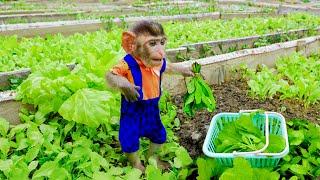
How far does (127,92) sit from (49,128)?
83cm

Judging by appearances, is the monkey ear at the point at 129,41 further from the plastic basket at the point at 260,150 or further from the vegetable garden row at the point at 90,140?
the plastic basket at the point at 260,150

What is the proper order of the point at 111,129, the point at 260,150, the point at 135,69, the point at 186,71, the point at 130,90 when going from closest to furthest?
the point at 130,90 → the point at 260,150 → the point at 135,69 → the point at 186,71 → the point at 111,129

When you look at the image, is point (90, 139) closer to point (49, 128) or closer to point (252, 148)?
point (49, 128)

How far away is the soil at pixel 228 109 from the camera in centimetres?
351

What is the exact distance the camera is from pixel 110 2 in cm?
1827

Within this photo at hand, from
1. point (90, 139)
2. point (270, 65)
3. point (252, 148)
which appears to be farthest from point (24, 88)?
point (270, 65)

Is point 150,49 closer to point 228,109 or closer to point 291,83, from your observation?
point 228,109

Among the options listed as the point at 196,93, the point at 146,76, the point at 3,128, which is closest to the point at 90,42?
the point at 3,128

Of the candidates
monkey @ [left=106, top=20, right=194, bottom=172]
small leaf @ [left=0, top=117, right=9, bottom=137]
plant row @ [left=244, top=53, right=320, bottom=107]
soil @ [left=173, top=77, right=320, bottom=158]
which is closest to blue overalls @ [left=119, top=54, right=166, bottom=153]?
monkey @ [left=106, top=20, right=194, bottom=172]

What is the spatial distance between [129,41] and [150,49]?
0.14 meters

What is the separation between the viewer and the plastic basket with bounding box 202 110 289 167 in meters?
2.67

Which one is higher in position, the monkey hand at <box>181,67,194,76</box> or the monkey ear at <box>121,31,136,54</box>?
the monkey ear at <box>121,31,136,54</box>

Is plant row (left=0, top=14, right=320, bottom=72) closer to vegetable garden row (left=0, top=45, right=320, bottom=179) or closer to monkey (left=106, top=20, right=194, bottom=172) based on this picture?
vegetable garden row (left=0, top=45, right=320, bottom=179)

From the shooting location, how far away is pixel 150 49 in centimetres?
273
